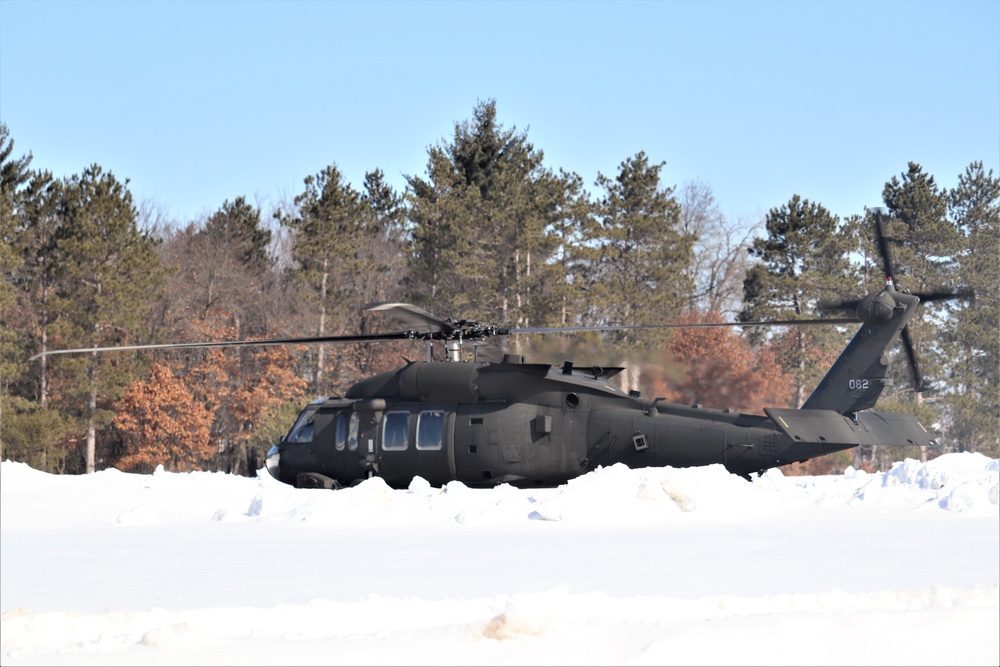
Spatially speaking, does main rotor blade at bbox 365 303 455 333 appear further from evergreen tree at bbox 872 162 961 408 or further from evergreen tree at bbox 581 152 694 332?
evergreen tree at bbox 872 162 961 408

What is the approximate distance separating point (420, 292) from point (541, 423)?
3352 cm

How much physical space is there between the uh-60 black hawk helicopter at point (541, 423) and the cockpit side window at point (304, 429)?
2cm

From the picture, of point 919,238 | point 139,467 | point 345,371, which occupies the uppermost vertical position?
point 919,238

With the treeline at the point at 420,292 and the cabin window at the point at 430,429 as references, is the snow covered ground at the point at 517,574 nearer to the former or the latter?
the cabin window at the point at 430,429

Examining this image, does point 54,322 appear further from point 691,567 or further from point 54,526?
point 691,567

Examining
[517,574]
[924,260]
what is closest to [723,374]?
[924,260]

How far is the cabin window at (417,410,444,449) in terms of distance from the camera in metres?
16.5

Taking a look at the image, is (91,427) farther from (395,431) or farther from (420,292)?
(395,431)

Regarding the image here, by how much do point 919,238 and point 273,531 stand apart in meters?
46.7

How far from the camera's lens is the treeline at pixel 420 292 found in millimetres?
42812

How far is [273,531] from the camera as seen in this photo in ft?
40.0

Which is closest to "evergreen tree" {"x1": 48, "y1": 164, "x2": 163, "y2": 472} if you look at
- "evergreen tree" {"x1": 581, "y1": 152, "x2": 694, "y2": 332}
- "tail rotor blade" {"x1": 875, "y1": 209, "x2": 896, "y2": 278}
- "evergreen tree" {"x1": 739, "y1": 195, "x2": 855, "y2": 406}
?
"evergreen tree" {"x1": 581, "y1": 152, "x2": 694, "y2": 332}

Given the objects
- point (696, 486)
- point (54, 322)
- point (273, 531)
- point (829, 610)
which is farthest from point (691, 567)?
point (54, 322)

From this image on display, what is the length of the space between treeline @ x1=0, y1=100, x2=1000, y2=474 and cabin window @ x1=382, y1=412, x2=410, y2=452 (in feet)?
80.2
